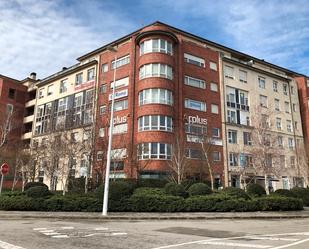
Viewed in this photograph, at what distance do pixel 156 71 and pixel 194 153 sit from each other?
10.2 meters

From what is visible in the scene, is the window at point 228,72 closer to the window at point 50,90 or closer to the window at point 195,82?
the window at point 195,82

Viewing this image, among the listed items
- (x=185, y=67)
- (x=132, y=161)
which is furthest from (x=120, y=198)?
(x=185, y=67)

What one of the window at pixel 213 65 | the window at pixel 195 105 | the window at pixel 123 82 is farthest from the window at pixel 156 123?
the window at pixel 213 65

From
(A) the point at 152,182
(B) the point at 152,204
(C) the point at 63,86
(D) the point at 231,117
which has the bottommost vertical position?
(B) the point at 152,204

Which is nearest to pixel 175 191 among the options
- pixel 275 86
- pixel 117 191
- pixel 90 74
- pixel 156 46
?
pixel 117 191

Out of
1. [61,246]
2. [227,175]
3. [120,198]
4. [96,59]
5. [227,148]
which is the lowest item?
[61,246]

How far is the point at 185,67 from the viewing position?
140 ft

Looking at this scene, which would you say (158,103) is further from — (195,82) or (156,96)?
(195,82)

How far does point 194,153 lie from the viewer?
39.4 meters

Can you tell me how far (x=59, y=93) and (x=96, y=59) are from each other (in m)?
8.81

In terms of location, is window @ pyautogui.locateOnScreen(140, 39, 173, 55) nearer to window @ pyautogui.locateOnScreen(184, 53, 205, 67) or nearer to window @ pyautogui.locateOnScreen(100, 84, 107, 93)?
window @ pyautogui.locateOnScreen(184, 53, 205, 67)

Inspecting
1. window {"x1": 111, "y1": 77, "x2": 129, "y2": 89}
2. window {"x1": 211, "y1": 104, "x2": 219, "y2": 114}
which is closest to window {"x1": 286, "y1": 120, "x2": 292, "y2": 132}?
window {"x1": 211, "y1": 104, "x2": 219, "y2": 114}

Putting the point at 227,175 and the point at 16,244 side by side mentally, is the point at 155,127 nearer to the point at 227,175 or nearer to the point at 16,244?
the point at 227,175

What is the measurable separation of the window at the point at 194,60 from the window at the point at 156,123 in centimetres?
953
